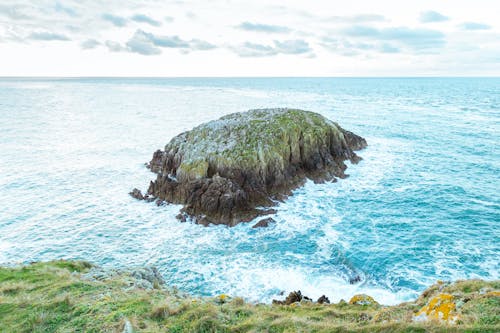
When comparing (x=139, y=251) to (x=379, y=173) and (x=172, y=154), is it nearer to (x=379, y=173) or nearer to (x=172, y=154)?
(x=172, y=154)

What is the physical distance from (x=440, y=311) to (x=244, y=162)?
2749 cm

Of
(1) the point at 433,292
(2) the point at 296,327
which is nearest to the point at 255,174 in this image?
(1) the point at 433,292

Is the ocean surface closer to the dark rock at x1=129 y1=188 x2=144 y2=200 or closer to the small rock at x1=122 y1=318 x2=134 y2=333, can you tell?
the dark rock at x1=129 y1=188 x2=144 y2=200

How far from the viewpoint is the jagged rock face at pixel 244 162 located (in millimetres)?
33688

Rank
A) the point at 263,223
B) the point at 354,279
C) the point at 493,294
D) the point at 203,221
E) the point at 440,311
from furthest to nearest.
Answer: the point at 203,221 < the point at 263,223 < the point at 354,279 < the point at 493,294 < the point at 440,311

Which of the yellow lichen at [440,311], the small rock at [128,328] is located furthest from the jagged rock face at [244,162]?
the yellow lichen at [440,311]

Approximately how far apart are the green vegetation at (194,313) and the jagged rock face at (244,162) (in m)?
16.4

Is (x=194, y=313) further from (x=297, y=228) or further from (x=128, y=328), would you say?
(x=297, y=228)

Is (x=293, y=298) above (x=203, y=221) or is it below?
below

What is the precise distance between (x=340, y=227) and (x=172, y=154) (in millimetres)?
24948

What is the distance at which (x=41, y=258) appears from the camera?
89.9 ft

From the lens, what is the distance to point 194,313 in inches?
527

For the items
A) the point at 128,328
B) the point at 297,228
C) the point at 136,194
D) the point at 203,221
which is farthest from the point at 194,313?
the point at 136,194

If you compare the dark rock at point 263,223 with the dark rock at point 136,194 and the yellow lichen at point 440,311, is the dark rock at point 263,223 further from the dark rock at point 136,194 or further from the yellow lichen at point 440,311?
the yellow lichen at point 440,311
